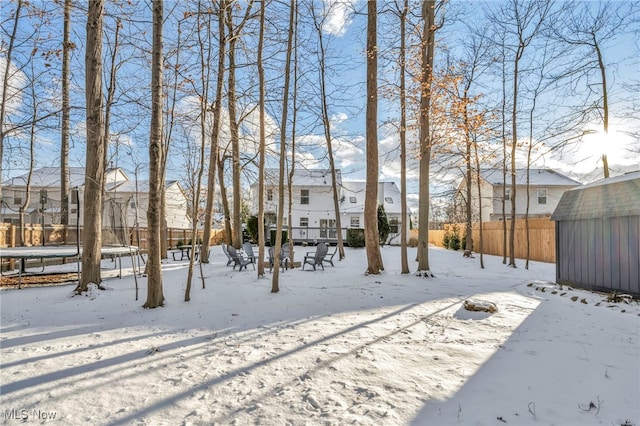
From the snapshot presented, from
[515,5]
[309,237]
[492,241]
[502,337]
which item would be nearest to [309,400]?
[502,337]

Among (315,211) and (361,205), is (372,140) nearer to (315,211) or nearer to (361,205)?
(315,211)

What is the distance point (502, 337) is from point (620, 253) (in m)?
4.64

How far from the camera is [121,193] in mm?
27141

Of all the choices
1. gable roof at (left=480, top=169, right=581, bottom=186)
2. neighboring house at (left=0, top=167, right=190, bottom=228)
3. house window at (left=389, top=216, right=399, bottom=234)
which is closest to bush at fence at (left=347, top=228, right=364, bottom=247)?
house window at (left=389, top=216, right=399, bottom=234)

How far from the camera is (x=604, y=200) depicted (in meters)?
6.92

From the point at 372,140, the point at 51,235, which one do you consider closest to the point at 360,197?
the point at 372,140

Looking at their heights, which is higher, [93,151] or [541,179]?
[541,179]

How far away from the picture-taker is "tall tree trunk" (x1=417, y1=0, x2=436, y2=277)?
27.3 ft

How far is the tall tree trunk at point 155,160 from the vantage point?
5156mm

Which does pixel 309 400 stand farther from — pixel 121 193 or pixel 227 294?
pixel 121 193

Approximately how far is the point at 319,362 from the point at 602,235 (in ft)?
23.1

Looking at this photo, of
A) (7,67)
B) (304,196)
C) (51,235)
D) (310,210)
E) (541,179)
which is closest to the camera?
(7,67)

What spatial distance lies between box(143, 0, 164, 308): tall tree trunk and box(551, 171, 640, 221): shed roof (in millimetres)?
8498

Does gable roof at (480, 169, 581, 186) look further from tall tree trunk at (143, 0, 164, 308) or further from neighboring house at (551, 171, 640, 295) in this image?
tall tree trunk at (143, 0, 164, 308)
